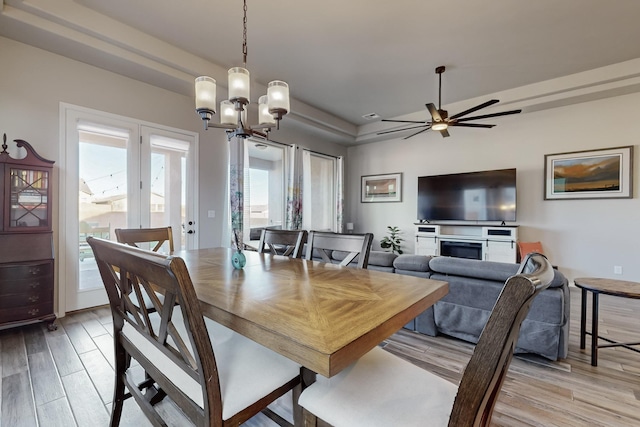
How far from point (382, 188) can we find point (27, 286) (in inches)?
224

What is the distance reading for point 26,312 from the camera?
2451 mm

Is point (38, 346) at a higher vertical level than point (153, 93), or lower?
lower

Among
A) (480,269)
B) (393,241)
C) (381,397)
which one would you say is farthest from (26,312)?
(393,241)

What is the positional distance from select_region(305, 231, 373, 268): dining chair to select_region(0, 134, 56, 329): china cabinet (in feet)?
8.31

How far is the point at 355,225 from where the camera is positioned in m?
6.77

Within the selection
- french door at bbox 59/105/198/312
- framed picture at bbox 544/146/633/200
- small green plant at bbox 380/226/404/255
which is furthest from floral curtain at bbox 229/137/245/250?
framed picture at bbox 544/146/633/200

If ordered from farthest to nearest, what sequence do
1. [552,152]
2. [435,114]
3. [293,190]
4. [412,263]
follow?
[293,190]
[552,152]
[435,114]
[412,263]

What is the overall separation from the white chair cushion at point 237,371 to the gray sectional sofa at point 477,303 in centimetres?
168

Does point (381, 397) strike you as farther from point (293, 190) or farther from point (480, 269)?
point (293, 190)

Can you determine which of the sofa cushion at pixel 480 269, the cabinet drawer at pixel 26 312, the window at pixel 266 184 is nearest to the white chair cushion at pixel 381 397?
the sofa cushion at pixel 480 269

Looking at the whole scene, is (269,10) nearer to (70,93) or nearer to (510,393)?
(70,93)

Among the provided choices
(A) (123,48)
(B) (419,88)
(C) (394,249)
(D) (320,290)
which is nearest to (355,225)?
(C) (394,249)

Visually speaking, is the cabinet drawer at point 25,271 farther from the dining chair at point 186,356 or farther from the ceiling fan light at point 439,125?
the ceiling fan light at point 439,125

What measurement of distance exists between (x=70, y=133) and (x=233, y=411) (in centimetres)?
353
